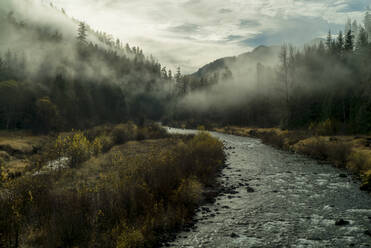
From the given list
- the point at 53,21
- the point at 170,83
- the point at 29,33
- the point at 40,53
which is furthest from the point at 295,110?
the point at 53,21

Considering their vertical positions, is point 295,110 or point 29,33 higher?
point 29,33

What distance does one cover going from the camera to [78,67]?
98.3 meters

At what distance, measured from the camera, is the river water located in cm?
1100

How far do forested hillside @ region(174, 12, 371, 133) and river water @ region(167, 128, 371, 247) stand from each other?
28.1 metres

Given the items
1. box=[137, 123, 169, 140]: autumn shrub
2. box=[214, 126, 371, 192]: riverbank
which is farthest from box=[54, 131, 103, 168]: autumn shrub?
box=[214, 126, 371, 192]: riverbank

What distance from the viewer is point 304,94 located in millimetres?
71750

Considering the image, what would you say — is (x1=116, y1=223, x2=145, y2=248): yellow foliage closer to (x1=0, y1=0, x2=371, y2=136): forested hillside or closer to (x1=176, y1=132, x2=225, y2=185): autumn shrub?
(x1=176, y1=132, x2=225, y2=185): autumn shrub

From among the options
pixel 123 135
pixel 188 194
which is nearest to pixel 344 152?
pixel 188 194

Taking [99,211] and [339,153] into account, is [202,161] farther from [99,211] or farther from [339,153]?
[339,153]

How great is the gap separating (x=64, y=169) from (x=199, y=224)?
14.7 m

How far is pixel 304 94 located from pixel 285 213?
2655 inches

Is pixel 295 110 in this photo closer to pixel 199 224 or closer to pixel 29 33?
pixel 199 224

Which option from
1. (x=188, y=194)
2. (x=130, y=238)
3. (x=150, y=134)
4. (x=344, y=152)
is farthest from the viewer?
(x=150, y=134)

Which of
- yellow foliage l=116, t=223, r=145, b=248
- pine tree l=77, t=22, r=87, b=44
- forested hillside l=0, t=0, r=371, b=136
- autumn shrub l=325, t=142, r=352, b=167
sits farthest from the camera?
pine tree l=77, t=22, r=87, b=44
